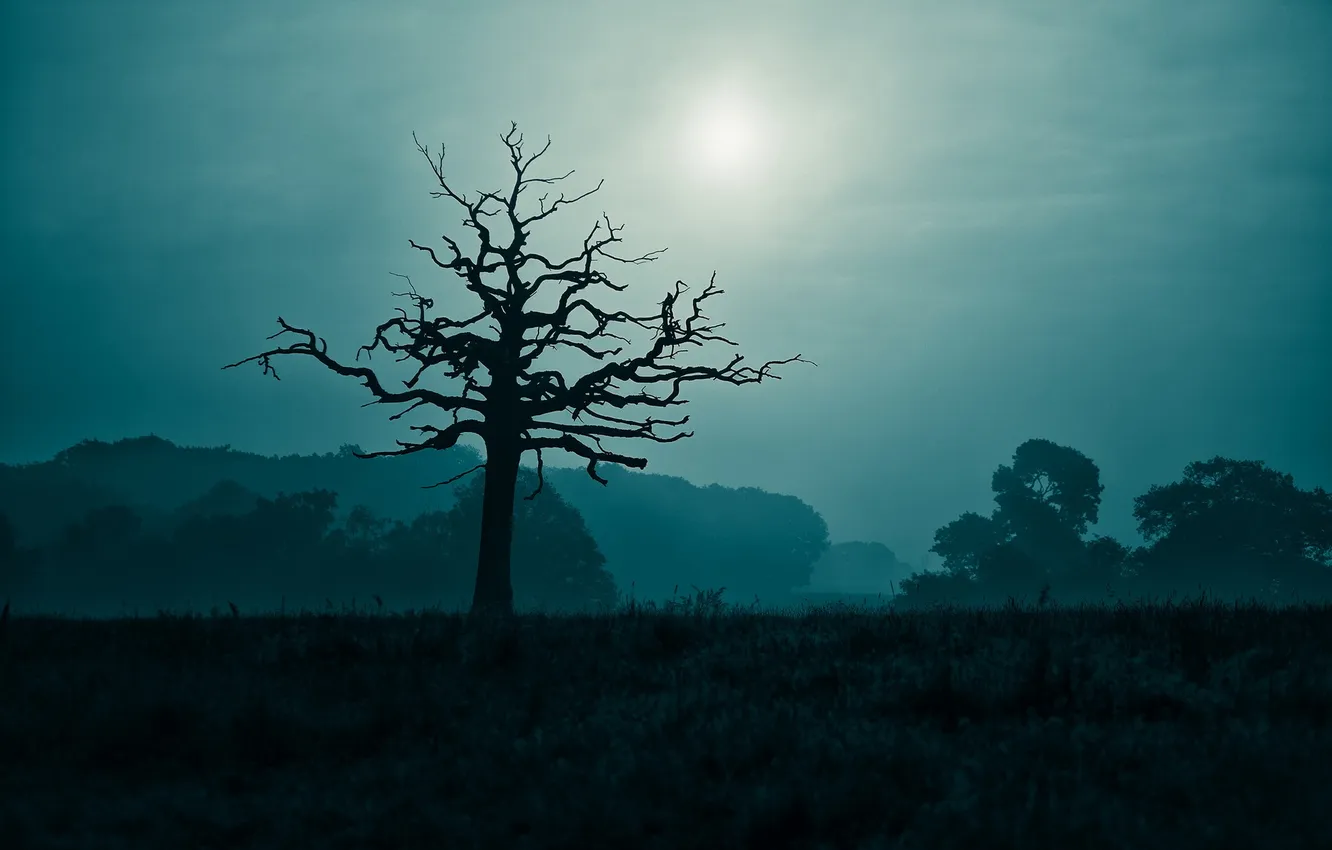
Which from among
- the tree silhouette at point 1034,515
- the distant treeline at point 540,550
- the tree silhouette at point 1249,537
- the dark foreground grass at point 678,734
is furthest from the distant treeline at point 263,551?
the dark foreground grass at point 678,734

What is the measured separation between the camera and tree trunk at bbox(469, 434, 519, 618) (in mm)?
21234

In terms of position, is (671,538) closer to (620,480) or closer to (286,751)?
(620,480)

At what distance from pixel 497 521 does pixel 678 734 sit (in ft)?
42.5

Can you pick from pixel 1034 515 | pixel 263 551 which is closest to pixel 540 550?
pixel 263 551

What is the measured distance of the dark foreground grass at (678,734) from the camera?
7.12m

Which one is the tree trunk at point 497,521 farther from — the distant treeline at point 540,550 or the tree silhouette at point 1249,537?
the tree silhouette at point 1249,537

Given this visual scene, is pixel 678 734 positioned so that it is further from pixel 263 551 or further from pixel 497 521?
pixel 263 551

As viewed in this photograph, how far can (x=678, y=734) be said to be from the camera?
29.8ft

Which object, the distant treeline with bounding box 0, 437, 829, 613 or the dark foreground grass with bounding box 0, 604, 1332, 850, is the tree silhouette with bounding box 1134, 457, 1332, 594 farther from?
the dark foreground grass with bounding box 0, 604, 1332, 850

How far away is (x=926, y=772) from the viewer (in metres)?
7.77

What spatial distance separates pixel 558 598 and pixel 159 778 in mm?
71409

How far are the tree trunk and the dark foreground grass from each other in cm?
695

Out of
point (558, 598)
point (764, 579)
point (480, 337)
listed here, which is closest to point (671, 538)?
point (764, 579)

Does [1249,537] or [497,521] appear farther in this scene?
[1249,537]
